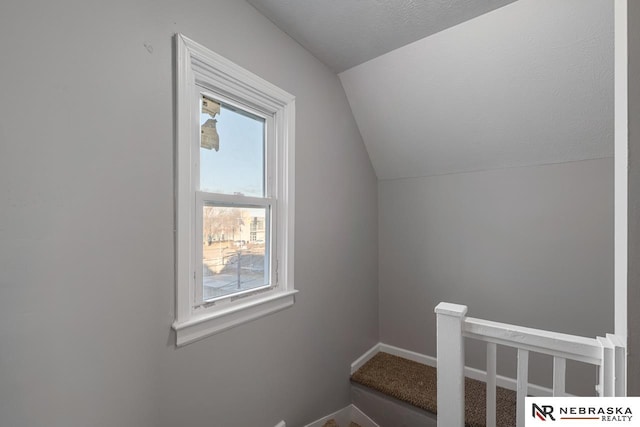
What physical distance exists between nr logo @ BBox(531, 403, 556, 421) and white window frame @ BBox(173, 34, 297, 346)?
1.16 metres

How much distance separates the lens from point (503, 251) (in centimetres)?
214

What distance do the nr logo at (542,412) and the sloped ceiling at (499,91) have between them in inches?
67.6

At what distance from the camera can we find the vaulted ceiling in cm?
145

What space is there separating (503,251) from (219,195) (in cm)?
213

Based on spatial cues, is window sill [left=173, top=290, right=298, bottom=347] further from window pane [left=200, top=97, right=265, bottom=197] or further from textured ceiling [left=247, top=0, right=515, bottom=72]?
textured ceiling [left=247, top=0, right=515, bottom=72]

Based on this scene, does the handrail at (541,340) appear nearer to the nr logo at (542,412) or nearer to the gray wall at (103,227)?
the nr logo at (542,412)

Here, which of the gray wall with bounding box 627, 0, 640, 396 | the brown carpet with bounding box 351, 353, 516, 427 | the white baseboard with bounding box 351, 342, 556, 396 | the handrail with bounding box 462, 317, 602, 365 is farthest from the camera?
the white baseboard with bounding box 351, 342, 556, 396

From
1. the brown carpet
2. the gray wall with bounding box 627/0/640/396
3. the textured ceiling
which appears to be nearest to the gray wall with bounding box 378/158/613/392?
the brown carpet

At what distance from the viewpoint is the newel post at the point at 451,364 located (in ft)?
3.57

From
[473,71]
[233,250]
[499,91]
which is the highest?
[473,71]

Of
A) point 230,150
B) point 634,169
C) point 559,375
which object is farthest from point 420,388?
point 230,150

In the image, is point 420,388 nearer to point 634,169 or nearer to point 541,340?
point 541,340

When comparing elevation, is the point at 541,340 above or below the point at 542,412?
above

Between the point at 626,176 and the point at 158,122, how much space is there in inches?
60.8
